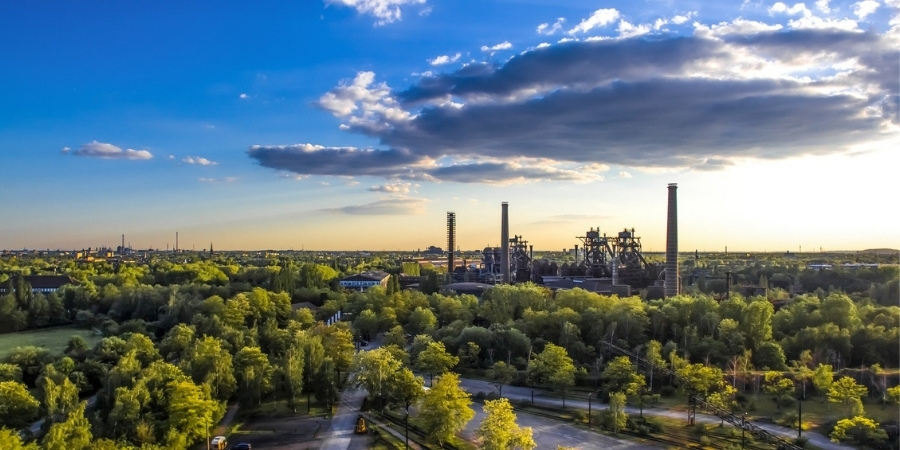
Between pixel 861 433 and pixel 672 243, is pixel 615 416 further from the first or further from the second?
pixel 672 243

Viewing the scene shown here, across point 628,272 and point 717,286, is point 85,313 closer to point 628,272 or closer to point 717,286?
point 628,272

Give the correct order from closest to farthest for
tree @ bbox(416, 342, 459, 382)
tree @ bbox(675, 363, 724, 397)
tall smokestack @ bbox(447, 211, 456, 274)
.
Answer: tree @ bbox(675, 363, 724, 397), tree @ bbox(416, 342, 459, 382), tall smokestack @ bbox(447, 211, 456, 274)

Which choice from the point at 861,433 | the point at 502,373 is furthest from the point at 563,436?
the point at 861,433

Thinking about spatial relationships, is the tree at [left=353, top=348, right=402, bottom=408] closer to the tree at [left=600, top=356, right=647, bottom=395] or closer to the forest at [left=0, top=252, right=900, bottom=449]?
the forest at [left=0, top=252, right=900, bottom=449]

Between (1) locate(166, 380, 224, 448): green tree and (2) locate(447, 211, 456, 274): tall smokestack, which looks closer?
(1) locate(166, 380, 224, 448): green tree

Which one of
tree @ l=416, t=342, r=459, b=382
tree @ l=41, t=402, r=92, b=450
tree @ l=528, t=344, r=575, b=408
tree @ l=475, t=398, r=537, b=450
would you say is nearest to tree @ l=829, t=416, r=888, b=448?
tree @ l=528, t=344, r=575, b=408

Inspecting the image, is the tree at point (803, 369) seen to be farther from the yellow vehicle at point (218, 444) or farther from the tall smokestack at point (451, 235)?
the tall smokestack at point (451, 235)

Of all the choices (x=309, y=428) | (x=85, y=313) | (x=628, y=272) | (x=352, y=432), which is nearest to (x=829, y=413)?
(x=352, y=432)

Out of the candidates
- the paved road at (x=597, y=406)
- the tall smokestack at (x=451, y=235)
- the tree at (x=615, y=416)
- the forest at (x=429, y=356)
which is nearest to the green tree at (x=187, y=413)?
the forest at (x=429, y=356)
